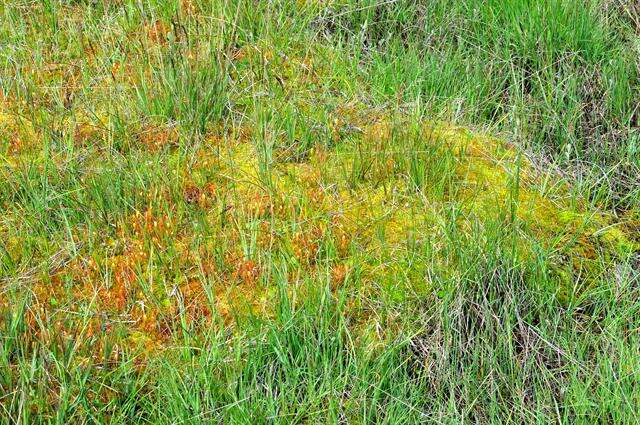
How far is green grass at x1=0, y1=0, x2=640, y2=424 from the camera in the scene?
9.25ft

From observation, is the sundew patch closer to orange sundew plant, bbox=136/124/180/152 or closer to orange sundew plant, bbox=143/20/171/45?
orange sundew plant, bbox=136/124/180/152

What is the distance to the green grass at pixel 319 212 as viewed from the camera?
2.82 metres

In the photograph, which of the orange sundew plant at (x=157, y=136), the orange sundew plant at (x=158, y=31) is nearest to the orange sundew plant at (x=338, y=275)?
the orange sundew plant at (x=157, y=136)

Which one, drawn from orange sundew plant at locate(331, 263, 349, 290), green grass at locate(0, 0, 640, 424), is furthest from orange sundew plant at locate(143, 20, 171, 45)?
orange sundew plant at locate(331, 263, 349, 290)

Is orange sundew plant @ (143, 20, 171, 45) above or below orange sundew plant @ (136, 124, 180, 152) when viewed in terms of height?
above

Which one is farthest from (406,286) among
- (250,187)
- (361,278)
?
(250,187)

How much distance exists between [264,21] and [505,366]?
251 centimetres

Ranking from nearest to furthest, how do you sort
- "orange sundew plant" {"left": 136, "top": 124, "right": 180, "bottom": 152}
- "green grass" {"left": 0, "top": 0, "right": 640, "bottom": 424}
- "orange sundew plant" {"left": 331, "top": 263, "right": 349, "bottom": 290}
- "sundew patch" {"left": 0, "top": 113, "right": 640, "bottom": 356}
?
"green grass" {"left": 0, "top": 0, "right": 640, "bottom": 424} → "sundew patch" {"left": 0, "top": 113, "right": 640, "bottom": 356} → "orange sundew plant" {"left": 331, "top": 263, "right": 349, "bottom": 290} → "orange sundew plant" {"left": 136, "top": 124, "right": 180, "bottom": 152}

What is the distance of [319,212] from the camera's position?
141 inches

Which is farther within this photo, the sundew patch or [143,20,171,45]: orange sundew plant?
[143,20,171,45]: orange sundew plant

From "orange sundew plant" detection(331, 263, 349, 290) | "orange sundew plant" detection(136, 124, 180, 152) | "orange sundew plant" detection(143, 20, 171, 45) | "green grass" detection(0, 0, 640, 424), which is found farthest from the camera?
"orange sundew plant" detection(143, 20, 171, 45)

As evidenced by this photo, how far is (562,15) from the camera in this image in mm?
4578

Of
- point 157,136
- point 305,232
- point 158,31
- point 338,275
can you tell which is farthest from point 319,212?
point 158,31

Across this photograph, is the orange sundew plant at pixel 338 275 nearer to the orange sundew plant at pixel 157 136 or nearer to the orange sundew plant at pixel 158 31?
the orange sundew plant at pixel 157 136
